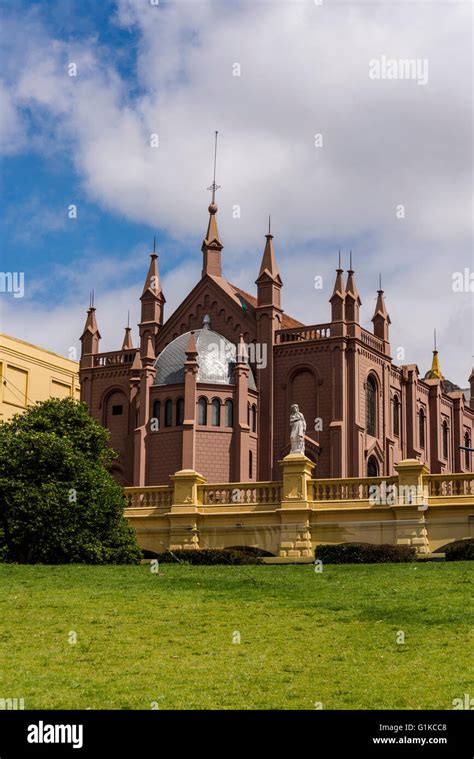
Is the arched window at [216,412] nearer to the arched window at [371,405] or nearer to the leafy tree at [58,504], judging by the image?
the arched window at [371,405]

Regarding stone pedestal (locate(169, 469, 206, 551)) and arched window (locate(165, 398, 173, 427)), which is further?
arched window (locate(165, 398, 173, 427))

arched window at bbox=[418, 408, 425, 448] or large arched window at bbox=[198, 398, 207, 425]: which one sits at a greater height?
arched window at bbox=[418, 408, 425, 448]

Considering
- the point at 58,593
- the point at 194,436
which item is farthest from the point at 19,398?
the point at 58,593

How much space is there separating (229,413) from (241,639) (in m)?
40.0

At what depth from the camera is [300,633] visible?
1838 centimetres

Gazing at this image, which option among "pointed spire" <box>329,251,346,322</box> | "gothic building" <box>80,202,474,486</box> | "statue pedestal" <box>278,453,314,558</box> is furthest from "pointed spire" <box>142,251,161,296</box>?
"statue pedestal" <box>278,453,314,558</box>

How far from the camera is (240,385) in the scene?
57.6m

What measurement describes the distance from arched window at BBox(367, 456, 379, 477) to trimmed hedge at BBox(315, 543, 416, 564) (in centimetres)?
3006

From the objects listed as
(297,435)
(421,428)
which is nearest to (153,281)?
(421,428)

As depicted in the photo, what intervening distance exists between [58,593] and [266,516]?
1095 centimetres

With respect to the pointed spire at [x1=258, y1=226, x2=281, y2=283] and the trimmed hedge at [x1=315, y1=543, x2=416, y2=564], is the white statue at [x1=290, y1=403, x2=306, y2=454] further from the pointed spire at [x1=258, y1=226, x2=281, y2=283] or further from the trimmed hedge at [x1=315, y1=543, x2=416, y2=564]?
the pointed spire at [x1=258, y1=226, x2=281, y2=283]

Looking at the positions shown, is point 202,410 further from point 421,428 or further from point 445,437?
point 445,437

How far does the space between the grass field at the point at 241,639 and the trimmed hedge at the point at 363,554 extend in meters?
2.70

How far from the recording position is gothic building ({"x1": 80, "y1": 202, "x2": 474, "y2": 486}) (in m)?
57.2
